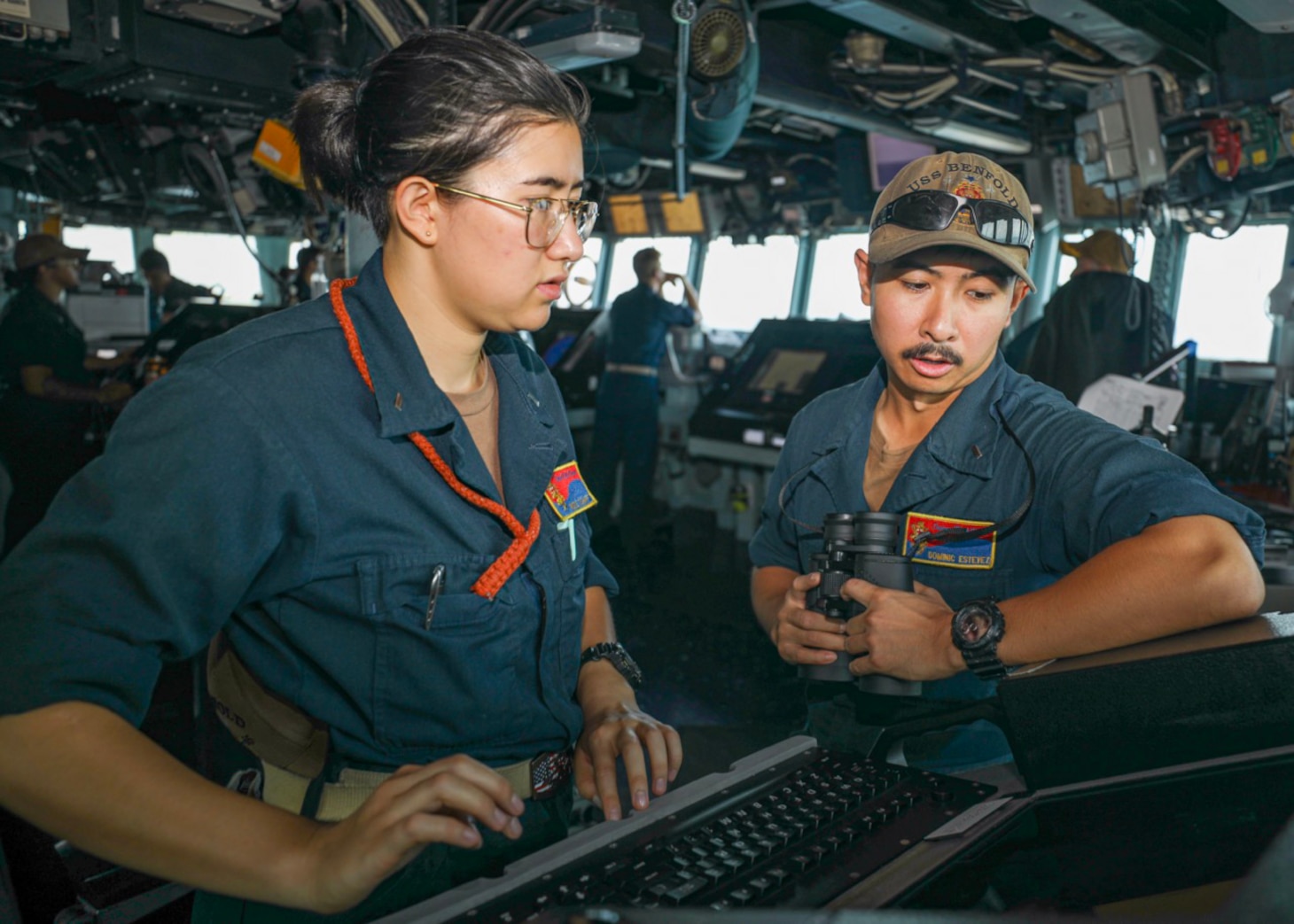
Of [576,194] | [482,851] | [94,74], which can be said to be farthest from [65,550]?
[94,74]

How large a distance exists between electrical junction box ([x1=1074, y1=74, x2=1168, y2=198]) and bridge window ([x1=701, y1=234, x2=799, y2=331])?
16.2 feet

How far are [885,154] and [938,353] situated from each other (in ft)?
17.2

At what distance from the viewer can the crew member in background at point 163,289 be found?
255 inches

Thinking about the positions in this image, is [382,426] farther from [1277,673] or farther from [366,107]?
[1277,673]

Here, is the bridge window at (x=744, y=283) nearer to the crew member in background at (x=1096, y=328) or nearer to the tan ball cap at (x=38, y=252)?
the crew member in background at (x=1096, y=328)

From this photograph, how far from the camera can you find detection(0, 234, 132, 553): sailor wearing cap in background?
422 cm

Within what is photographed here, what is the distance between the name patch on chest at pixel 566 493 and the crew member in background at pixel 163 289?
203 inches

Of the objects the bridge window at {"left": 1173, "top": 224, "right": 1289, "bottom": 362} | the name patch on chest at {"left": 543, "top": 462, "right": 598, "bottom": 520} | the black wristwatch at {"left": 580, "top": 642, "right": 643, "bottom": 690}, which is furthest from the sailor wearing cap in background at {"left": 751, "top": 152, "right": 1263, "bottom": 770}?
the bridge window at {"left": 1173, "top": 224, "right": 1289, "bottom": 362}

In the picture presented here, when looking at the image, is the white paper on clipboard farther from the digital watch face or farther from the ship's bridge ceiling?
the digital watch face

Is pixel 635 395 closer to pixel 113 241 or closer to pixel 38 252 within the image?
pixel 38 252

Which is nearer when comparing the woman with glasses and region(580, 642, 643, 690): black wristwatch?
the woman with glasses

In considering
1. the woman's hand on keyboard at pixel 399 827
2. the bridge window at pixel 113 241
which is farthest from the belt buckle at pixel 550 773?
the bridge window at pixel 113 241

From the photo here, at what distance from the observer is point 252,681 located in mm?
1050

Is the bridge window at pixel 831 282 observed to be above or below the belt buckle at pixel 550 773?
above
